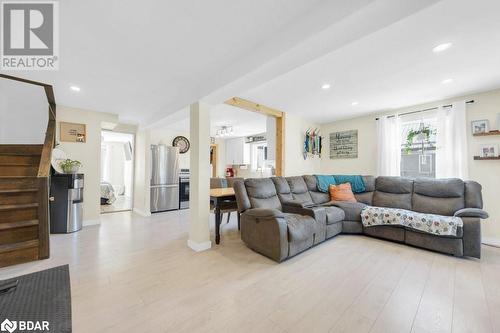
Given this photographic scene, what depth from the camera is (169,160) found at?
17.8 ft

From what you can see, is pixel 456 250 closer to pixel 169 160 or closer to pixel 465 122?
pixel 465 122

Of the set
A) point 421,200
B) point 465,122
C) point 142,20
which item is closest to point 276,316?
point 142,20

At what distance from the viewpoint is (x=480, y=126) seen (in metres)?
3.16

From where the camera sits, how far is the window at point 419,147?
12.2ft

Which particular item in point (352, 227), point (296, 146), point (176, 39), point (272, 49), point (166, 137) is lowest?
point (352, 227)

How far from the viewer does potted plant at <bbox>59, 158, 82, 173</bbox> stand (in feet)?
11.7

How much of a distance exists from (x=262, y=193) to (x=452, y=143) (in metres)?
3.30

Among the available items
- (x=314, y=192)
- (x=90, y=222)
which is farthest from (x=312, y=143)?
(x=90, y=222)

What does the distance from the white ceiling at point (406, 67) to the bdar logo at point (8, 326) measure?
2.79 m

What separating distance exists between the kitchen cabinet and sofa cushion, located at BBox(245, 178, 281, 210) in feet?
12.2

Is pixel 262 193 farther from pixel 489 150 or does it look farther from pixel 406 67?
pixel 489 150

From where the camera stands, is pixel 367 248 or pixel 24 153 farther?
A: pixel 24 153

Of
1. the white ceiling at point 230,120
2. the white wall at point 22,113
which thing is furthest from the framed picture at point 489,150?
the white wall at point 22,113

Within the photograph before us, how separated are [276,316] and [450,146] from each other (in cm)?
396
